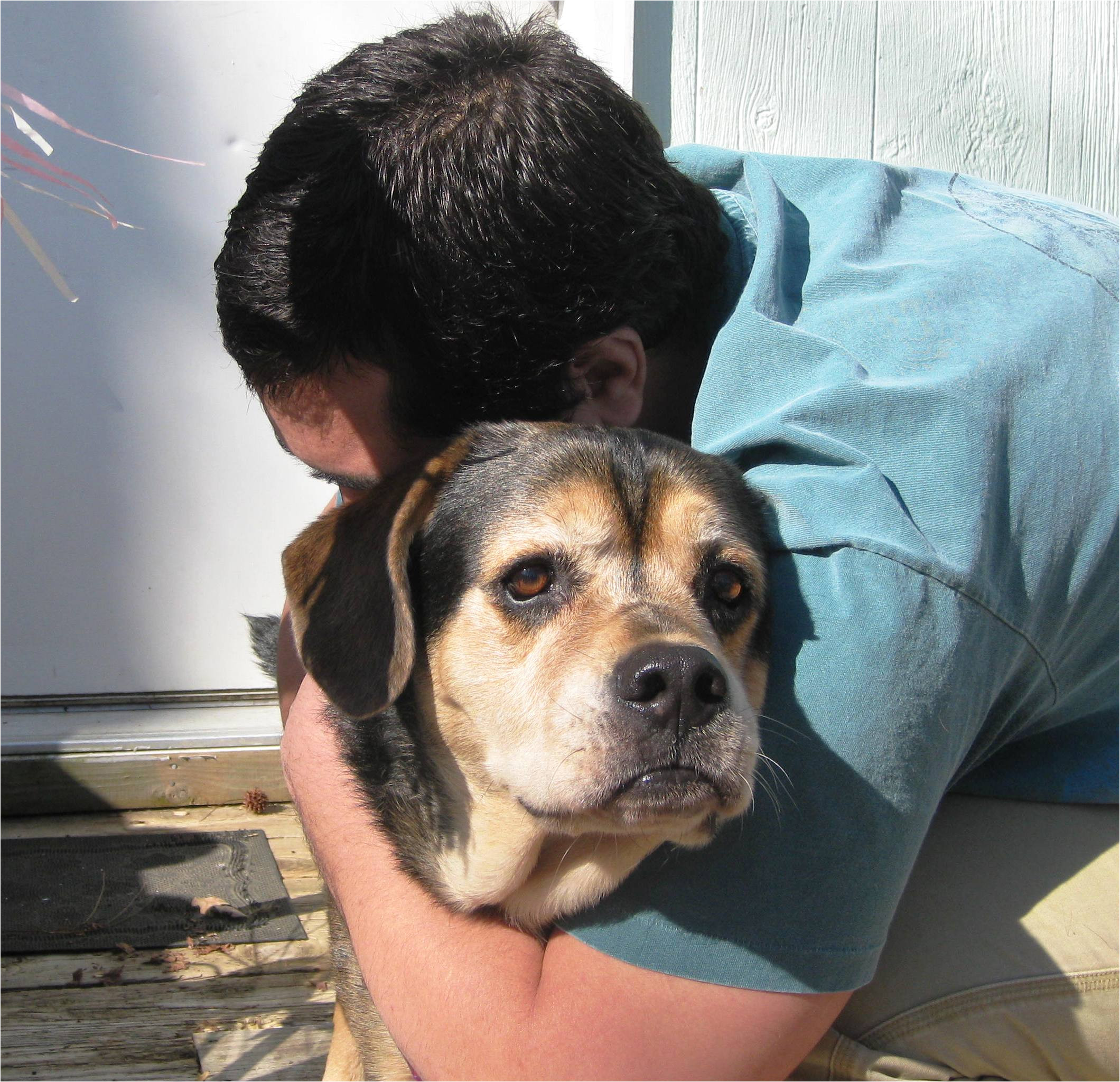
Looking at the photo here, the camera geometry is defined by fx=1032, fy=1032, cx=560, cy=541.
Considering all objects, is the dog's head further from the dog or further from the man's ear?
the man's ear

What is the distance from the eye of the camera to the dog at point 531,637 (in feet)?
5.19

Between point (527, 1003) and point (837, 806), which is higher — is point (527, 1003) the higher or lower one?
the lower one

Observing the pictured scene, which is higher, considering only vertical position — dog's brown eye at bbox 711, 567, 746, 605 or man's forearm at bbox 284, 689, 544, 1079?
dog's brown eye at bbox 711, 567, 746, 605

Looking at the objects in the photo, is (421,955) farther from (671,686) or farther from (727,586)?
(727,586)

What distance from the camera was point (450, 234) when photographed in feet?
6.76

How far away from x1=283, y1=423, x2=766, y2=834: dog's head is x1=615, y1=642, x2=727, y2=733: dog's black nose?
0.01 meters

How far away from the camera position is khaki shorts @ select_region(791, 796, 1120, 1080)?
1997 mm

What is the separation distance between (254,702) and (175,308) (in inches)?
67.3

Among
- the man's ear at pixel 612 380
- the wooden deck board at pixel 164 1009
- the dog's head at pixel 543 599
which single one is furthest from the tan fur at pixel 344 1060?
the man's ear at pixel 612 380

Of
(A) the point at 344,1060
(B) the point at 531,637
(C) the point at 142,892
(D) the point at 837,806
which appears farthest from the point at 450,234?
(C) the point at 142,892

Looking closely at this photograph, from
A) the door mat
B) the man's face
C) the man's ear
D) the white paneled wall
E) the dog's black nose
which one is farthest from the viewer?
the white paneled wall

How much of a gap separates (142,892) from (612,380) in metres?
2.36

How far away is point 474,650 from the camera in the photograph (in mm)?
1835

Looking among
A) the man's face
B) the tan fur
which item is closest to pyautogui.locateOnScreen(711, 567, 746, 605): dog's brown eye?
the man's face
